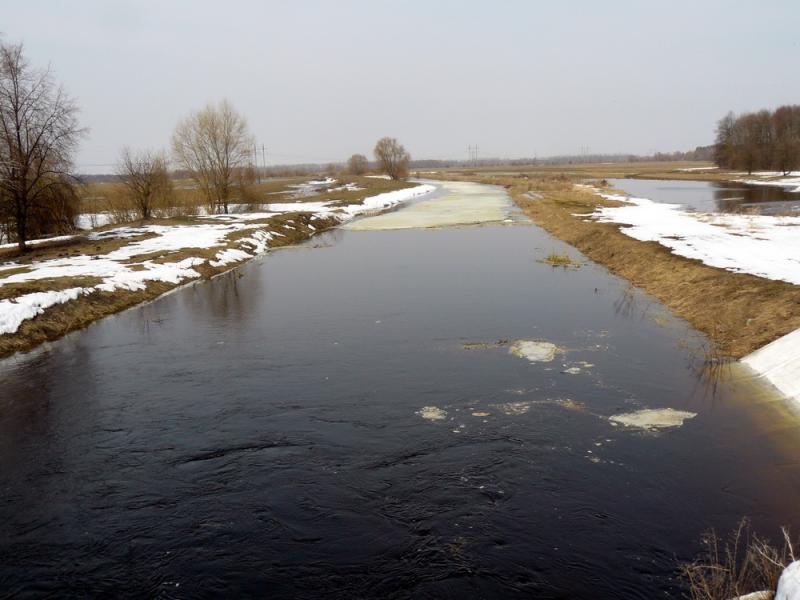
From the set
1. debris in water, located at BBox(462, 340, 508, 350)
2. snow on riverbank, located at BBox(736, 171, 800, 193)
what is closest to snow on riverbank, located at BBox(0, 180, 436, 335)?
debris in water, located at BBox(462, 340, 508, 350)

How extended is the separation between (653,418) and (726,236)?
24620 millimetres

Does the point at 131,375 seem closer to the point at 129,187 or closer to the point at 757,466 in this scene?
the point at 757,466

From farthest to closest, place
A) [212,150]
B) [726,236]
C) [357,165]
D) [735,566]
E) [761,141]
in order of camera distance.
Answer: [357,165]
[761,141]
[212,150]
[726,236]
[735,566]

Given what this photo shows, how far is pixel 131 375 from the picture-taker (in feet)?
49.7

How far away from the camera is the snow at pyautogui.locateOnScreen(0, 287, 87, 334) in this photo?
18.3 meters

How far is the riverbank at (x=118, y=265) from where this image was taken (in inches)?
765

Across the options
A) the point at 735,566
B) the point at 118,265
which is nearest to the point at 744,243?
the point at 735,566

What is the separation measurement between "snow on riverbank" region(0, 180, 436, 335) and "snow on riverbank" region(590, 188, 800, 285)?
25060 millimetres

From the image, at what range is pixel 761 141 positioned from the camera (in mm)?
123188

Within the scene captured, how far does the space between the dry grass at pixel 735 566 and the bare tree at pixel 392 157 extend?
133463 millimetres

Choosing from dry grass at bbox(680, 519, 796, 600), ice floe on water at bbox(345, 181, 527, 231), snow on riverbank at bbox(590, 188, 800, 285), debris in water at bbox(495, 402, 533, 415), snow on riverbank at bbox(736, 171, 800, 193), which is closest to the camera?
dry grass at bbox(680, 519, 796, 600)

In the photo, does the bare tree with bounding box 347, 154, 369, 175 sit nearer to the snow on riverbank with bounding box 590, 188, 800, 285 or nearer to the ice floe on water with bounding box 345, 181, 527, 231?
the ice floe on water with bounding box 345, 181, 527, 231

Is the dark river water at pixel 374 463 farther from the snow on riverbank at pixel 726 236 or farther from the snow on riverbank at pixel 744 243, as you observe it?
the snow on riverbank at pixel 726 236

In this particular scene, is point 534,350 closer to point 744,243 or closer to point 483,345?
point 483,345
